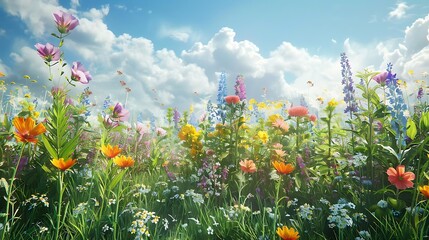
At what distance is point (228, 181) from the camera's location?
10.8ft

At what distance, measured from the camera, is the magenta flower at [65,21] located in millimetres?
2668

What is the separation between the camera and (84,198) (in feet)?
9.06

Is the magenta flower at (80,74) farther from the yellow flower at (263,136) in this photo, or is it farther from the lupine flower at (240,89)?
the yellow flower at (263,136)

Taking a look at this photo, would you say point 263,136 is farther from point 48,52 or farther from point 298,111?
point 48,52

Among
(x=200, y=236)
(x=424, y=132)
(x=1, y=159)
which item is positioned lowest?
(x=200, y=236)

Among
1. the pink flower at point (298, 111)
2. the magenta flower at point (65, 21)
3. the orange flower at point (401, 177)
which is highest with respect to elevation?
the magenta flower at point (65, 21)

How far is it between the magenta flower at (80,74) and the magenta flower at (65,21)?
0.30 m

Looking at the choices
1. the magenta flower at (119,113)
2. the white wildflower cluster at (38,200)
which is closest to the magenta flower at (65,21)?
the magenta flower at (119,113)

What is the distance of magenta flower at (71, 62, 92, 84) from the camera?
2709 millimetres

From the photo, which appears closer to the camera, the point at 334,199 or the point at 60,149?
the point at 60,149

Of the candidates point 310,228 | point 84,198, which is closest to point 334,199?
point 310,228

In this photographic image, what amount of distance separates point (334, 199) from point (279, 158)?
26.3 inches

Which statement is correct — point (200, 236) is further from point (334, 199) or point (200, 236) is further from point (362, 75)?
point (362, 75)

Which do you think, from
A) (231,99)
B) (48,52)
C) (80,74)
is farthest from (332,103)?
(48,52)
